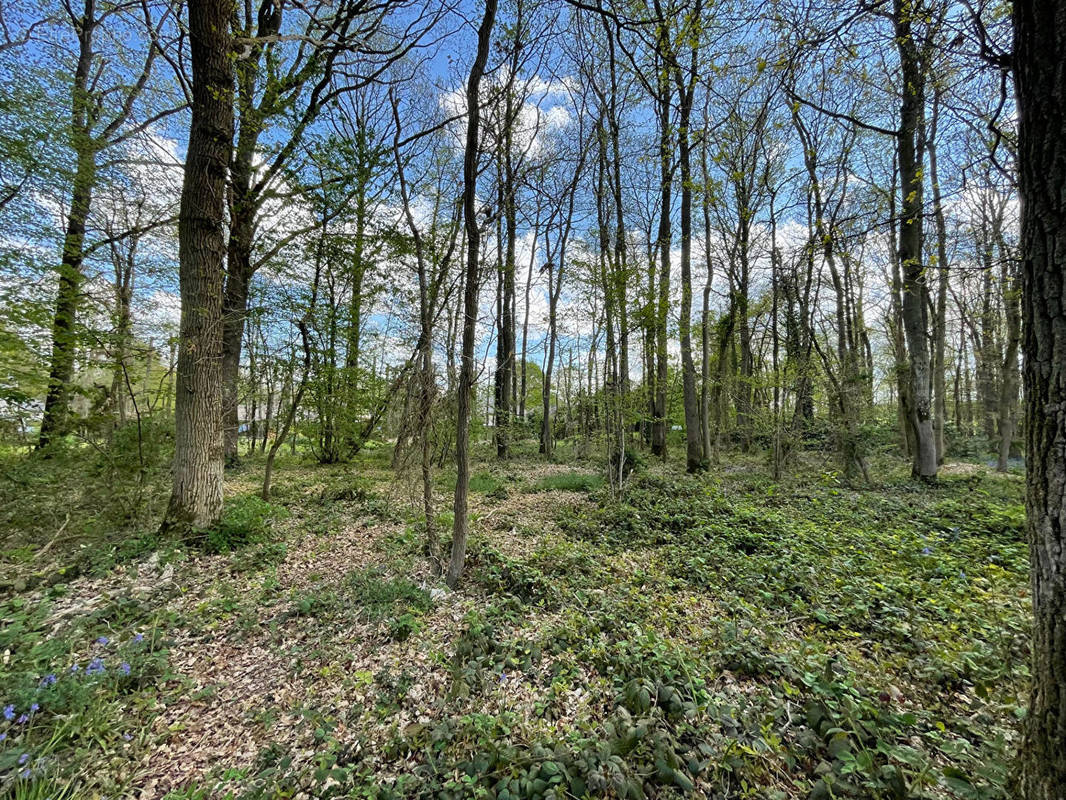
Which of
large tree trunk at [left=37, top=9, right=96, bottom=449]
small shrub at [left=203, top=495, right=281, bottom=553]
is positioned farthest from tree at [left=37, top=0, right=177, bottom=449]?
small shrub at [left=203, top=495, right=281, bottom=553]

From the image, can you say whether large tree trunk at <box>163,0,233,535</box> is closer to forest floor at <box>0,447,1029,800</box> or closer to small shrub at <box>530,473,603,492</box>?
forest floor at <box>0,447,1029,800</box>

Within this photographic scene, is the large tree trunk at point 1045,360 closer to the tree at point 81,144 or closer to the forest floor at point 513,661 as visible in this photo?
the forest floor at point 513,661

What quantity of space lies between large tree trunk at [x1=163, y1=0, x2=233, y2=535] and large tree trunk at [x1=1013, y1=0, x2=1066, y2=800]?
20.4 ft

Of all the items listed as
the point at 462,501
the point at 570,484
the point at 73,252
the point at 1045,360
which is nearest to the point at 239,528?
the point at 462,501

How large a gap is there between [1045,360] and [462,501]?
3588 mm

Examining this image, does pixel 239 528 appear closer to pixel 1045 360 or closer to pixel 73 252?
pixel 1045 360

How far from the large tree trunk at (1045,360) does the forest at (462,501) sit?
1 centimetres

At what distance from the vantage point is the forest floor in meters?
1.75

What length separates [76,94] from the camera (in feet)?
20.5

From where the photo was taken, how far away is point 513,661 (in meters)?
2.58

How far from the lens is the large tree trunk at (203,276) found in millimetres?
4238

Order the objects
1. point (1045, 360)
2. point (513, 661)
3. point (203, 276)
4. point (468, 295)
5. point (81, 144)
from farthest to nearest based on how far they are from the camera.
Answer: point (81, 144) → point (203, 276) → point (468, 295) → point (513, 661) → point (1045, 360)

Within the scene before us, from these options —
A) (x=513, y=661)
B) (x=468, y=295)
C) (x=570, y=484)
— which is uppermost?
(x=468, y=295)

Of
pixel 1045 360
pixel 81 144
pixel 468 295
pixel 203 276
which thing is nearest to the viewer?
pixel 1045 360
